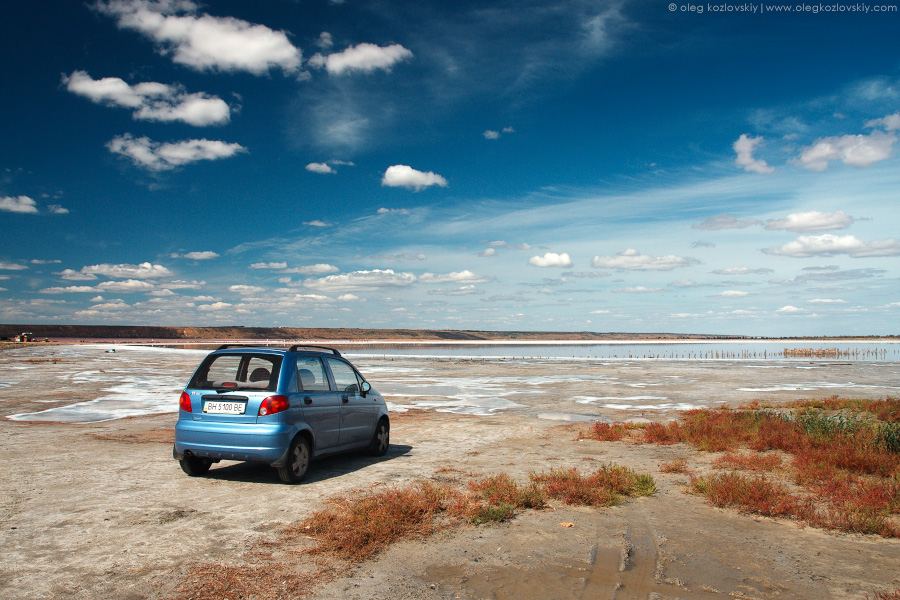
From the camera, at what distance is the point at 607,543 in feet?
19.9

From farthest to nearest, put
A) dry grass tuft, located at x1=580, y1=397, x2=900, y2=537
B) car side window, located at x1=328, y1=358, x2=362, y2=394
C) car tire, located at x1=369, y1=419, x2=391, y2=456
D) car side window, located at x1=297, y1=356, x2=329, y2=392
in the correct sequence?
1. car tire, located at x1=369, y1=419, x2=391, y2=456
2. car side window, located at x1=328, y1=358, x2=362, y2=394
3. car side window, located at x1=297, y1=356, x2=329, y2=392
4. dry grass tuft, located at x1=580, y1=397, x2=900, y2=537

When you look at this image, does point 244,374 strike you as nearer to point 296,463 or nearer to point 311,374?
point 311,374

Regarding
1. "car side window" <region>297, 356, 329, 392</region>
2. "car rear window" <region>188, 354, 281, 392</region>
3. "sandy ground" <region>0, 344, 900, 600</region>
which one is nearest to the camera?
A: "sandy ground" <region>0, 344, 900, 600</region>

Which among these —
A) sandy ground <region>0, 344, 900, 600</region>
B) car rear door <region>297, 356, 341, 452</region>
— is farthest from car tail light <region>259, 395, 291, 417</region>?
sandy ground <region>0, 344, 900, 600</region>

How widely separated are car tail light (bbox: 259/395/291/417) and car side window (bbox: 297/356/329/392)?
535 mm

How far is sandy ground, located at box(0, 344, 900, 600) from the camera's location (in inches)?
193

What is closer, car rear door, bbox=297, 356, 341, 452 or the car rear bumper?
the car rear bumper

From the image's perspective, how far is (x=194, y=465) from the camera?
28.8ft

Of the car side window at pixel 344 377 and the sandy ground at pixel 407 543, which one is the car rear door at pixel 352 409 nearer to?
the car side window at pixel 344 377

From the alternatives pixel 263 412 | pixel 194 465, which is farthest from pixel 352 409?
pixel 194 465

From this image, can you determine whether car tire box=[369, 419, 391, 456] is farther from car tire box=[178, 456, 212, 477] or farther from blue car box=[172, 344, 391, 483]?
car tire box=[178, 456, 212, 477]

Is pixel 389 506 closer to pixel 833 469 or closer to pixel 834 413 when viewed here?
pixel 833 469

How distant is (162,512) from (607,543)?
16.8 ft

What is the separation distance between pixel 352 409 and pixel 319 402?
101 cm
